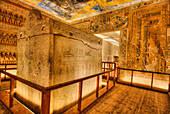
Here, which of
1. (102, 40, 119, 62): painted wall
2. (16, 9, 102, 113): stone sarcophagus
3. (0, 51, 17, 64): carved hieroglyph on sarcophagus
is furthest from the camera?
(102, 40, 119, 62): painted wall

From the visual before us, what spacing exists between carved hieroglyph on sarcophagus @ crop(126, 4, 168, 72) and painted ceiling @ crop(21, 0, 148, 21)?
3.42ft

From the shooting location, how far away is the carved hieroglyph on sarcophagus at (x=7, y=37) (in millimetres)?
4725

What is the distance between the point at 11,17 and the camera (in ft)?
16.6

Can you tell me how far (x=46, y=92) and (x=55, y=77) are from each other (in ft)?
2.30

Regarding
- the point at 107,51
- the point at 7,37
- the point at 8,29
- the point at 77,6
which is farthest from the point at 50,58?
the point at 107,51

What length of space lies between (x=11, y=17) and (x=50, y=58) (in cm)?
535

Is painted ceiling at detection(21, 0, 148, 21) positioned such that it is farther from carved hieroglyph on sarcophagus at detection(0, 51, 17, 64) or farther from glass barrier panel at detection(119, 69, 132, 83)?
glass barrier panel at detection(119, 69, 132, 83)

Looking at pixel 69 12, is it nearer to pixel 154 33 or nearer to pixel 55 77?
pixel 154 33

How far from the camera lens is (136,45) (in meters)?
4.90

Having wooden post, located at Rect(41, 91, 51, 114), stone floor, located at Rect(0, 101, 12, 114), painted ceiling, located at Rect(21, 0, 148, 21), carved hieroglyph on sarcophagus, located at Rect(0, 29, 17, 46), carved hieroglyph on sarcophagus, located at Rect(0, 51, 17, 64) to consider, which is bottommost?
stone floor, located at Rect(0, 101, 12, 114)

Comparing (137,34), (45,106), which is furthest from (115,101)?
(137,34)

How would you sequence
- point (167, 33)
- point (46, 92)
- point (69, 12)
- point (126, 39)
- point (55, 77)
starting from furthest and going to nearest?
point (69, 12) < point (126, 39) < point (167, 33) < point (55, 77) < point (46, 92)

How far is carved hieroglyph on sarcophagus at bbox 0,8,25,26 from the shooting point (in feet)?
15.6

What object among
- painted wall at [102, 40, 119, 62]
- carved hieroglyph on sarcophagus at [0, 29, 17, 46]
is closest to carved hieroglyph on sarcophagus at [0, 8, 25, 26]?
carved hieroglyph on sarcophagus at [0, 29, 17, 46]
